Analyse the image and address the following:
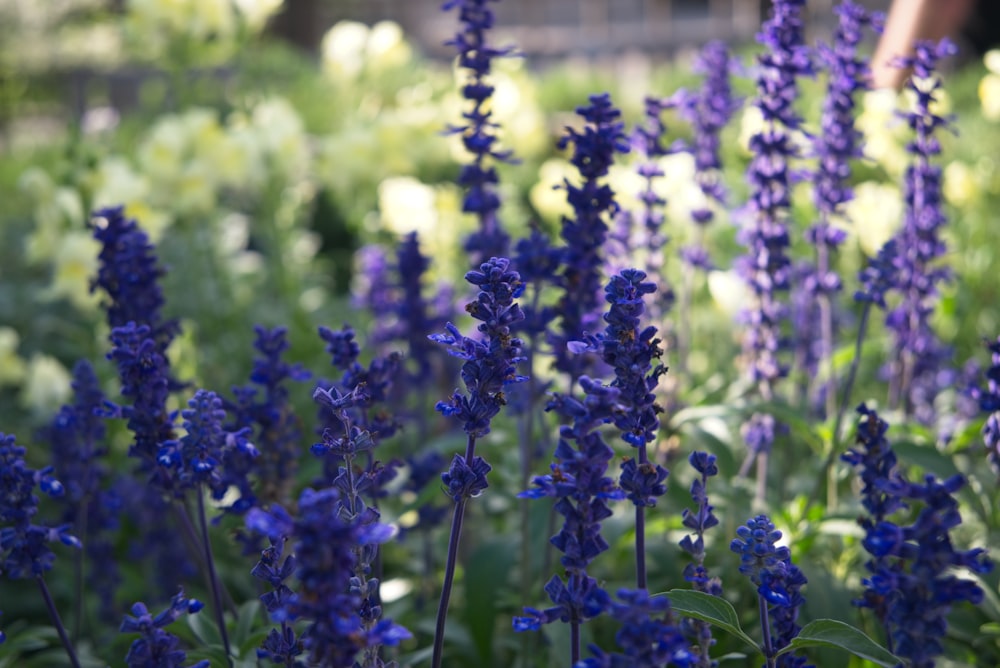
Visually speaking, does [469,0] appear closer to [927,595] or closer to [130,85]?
[927,595]

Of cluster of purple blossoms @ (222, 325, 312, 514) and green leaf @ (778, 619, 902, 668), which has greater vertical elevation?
cluster of purple blossoms @ (222, 325, 312, 514)

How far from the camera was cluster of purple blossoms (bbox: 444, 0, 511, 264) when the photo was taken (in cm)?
217

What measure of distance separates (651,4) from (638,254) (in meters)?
15.2

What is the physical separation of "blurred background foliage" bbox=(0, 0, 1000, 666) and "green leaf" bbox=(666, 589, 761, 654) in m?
0.58

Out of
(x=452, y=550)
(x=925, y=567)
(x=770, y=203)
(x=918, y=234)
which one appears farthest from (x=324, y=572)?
(x=918, y=234)

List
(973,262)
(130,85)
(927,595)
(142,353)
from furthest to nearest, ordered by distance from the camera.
Answer: (130,85)
(973,262)
(142,353)
(927,595)

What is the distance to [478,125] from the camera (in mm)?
2242

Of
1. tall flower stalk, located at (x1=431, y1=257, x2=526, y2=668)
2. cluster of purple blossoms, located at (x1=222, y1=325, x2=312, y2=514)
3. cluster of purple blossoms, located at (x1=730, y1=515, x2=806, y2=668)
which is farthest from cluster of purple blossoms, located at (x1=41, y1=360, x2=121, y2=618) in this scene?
cluster of purple blossoms, located at (x1=730, y1=515, x2=806, y2=668)

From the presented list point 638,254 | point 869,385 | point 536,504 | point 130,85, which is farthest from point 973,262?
point 130,85

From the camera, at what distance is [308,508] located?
1.03 metres

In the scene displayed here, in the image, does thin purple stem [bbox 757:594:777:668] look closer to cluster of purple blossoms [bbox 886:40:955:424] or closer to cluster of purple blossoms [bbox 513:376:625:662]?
cluster of purple blossoms [bbox 513:376:625:662]

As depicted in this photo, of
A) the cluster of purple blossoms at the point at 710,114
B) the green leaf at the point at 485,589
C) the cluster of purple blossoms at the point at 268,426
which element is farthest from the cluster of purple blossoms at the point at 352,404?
the cluster of purple blossoms at the point at 710,114

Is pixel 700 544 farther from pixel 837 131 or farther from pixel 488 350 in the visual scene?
pixel 837 131

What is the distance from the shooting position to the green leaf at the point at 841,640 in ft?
4.55
